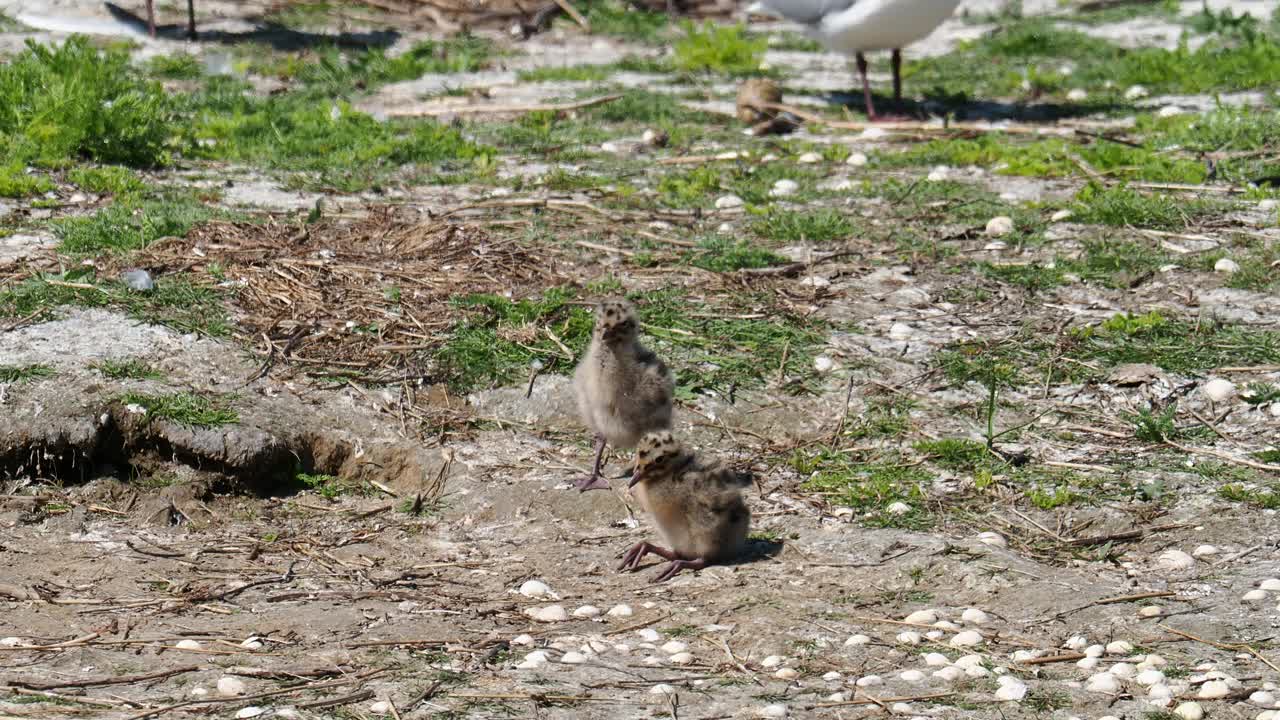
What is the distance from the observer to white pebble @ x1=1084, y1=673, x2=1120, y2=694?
13.8 feet

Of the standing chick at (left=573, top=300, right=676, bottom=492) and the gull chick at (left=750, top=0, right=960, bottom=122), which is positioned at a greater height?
the gull chick at (left=750, top=0, right=960, bottom=122)

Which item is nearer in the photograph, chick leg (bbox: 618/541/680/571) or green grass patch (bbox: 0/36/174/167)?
chick leg (bbox: 618/541/680/571)

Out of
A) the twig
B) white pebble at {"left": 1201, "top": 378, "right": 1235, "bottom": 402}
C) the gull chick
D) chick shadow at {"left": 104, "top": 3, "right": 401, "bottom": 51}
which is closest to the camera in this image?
white pebble at {"left": 1201, "top": 378, "right": 1235, "bottom": 402}

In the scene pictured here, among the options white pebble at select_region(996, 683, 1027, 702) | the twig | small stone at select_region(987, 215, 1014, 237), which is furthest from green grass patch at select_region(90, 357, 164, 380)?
the twig

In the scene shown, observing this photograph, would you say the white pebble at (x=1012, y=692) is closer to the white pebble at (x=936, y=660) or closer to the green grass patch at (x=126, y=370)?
the white pebble at (x=936, y=660)

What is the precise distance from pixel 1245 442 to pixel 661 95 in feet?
25.0

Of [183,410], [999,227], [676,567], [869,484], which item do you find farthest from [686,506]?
[999,227]

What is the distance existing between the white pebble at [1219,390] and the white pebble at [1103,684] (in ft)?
8.71

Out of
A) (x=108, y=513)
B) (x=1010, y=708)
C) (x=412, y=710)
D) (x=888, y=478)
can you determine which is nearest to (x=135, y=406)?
(x=108, y=513)

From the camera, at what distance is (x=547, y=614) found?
4926mm

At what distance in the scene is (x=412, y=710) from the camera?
4.11m

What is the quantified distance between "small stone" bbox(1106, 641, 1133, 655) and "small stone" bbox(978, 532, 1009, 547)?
0.90 meters

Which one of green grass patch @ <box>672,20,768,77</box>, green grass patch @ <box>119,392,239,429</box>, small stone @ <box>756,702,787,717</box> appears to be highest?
green grass patch @ <box>672,20,768,77</box>

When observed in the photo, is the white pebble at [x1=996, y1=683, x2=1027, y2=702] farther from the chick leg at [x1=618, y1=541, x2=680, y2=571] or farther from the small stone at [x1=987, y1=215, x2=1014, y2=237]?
the small stone at [x1=987, y1=215, x2=1014, y2=237]
